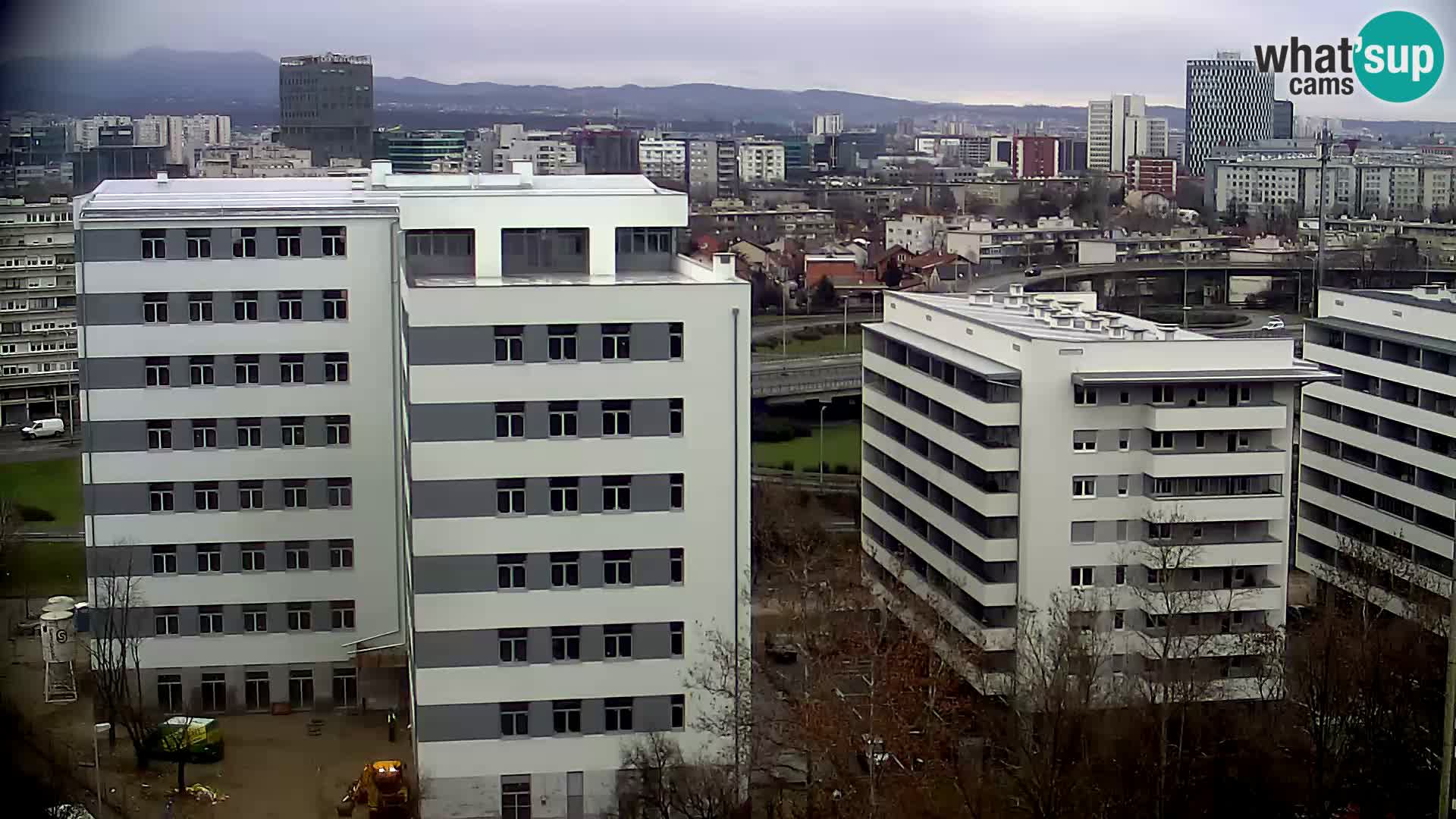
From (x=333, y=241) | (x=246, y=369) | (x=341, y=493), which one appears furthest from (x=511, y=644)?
(x=333, y=241)

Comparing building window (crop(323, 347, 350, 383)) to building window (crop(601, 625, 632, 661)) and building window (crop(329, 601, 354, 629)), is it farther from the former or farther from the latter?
building window (crop(601, 625, 632, 661))

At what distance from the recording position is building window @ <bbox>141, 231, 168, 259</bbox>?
17.9ft

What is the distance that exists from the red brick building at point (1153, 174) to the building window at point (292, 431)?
15.0 metres

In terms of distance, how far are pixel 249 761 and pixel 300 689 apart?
21.4 inches

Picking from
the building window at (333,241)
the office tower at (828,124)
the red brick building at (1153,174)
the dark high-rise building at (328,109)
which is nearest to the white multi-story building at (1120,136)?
the red brick building at (1153,174)

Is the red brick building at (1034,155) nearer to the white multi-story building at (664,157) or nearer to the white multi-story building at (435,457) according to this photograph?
the white multi-story building at (664,157)

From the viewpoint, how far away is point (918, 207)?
671 inches

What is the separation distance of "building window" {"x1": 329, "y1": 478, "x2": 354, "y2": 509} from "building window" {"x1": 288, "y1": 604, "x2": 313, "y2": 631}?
1.14 ft

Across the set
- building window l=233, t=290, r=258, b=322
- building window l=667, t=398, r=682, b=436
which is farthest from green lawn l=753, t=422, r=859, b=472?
building window l=667, t=398, r=682, b=436

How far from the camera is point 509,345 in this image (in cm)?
430

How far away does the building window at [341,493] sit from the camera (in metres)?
5.58

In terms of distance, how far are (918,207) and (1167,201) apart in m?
3.15

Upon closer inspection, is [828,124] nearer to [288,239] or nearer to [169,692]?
[288,239]

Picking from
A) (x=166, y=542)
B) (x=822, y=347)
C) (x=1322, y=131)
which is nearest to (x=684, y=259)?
(x=166, y=542)
